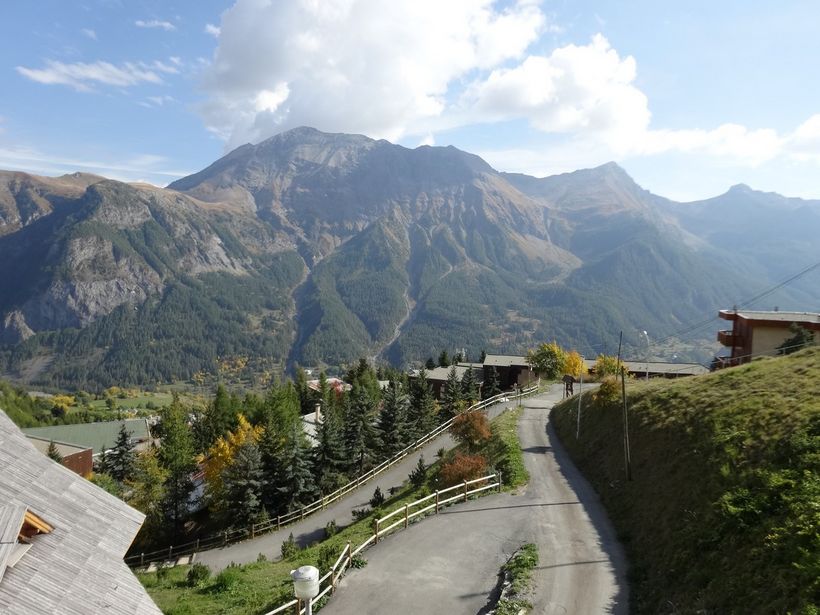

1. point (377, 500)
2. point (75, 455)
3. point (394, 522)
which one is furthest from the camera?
point (75, 455)

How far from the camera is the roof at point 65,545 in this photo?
9.32 metres

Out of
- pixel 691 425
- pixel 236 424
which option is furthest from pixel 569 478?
pixel 236 424

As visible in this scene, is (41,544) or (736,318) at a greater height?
(736,318)

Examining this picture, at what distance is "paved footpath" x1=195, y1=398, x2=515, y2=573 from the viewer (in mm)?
35969

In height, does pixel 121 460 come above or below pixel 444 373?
below

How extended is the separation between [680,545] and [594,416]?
2248cm

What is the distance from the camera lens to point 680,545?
58.8ft

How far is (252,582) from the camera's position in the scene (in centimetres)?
2319

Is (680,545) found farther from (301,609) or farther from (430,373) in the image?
(430,373)

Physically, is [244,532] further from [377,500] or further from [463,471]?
[463,471]

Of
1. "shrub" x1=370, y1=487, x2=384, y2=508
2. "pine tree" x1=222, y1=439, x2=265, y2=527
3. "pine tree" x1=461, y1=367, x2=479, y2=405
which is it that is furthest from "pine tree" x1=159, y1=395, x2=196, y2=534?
"pine tree" x1=461, y1=367, x2=479, y2=405

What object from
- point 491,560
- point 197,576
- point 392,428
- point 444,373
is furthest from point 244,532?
point 444,373

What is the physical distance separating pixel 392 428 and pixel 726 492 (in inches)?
1521

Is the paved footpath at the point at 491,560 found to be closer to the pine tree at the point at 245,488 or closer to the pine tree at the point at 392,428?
the pine tree at the point at 245,488
